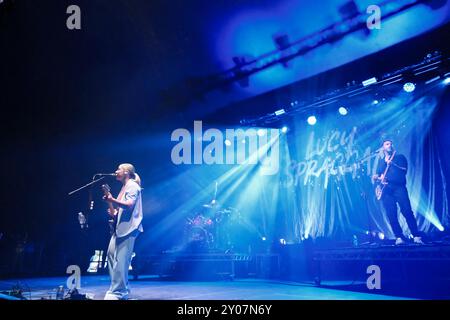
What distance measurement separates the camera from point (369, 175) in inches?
281

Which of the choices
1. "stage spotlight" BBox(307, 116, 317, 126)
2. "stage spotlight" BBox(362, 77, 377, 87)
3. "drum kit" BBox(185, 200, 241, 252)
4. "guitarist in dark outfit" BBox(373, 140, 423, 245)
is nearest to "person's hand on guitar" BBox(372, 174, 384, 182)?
"guitarist in dark outfit" BBox(373, 140, 423, 245)

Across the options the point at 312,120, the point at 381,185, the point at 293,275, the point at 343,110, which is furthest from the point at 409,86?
the point at 293,275

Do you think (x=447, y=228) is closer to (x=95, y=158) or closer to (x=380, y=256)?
(x=380, y=256)

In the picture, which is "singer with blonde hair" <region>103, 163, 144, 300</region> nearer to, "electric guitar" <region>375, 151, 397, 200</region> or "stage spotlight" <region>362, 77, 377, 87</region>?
"stage spotlight" <region>362, 77, 377, 87</region>

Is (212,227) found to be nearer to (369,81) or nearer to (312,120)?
(312,120)

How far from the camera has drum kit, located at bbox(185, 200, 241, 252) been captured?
802 centimetres

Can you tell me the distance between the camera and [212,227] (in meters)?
8.15

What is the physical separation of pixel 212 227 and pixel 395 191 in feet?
12.8

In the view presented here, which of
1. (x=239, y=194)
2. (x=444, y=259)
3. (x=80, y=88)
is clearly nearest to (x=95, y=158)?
(x=80, y=88)

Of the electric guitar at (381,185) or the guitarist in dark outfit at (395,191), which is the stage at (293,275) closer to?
the guitarist in dark outfit at (395,191)

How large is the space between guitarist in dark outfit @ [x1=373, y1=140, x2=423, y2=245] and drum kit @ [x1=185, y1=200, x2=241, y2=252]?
3320 mm

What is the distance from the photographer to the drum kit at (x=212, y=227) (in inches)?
316

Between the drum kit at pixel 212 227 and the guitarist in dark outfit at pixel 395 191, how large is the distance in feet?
10.9

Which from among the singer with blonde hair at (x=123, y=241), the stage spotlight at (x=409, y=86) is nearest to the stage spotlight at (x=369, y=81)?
the stage spotlight at (x=409, y=86)
